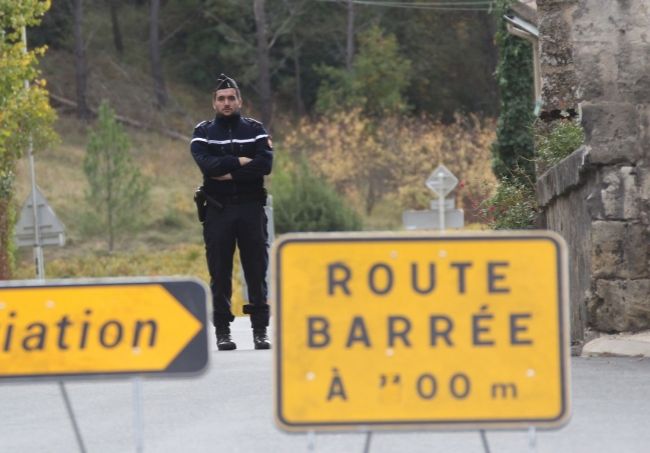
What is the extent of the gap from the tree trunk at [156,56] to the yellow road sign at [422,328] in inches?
2480

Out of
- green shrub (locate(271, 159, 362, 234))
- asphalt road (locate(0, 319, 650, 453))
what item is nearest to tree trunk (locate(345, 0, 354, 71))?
green shrub (locate(271, 159, 362, 234))

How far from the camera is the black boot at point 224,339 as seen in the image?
12891mm

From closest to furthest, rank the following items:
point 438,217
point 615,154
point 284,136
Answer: point 615,154 < point 438,217 < point 284,136

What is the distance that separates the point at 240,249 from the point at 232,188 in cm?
43

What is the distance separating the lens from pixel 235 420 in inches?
370

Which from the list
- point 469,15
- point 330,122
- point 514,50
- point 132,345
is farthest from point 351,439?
point 469,15

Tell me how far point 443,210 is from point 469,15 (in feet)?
131

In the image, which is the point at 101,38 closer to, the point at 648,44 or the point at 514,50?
the point at 514,50

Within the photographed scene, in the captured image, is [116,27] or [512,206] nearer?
[512,206]

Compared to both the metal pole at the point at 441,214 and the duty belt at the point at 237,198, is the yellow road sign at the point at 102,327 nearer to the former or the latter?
the duty belt at the point at 237,198

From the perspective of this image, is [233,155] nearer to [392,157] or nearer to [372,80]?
[392,157]

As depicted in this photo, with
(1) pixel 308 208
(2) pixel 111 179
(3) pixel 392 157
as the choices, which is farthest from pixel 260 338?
(3) pixel 392 157

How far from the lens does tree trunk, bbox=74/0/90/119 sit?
65.8 m

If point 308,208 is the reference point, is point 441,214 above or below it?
above
